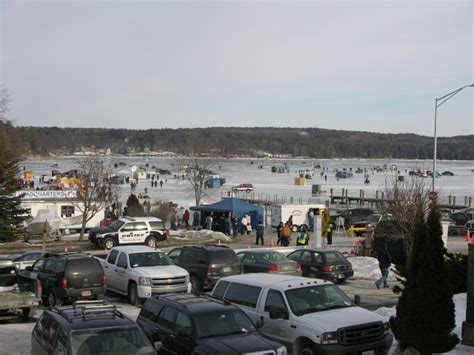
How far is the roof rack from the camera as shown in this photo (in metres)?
9.52

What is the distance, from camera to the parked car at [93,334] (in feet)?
29.2

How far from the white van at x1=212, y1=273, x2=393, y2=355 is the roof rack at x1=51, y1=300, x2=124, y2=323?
3.32 meters

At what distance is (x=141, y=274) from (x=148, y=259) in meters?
1.14

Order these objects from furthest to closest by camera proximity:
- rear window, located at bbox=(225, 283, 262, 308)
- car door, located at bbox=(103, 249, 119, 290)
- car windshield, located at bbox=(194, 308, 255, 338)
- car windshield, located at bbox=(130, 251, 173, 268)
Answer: car door, located at bbox=(103, 249, 119, 290) < car windshield, located at bbox=(130, 251, 173, 268) < rear window, located at bbox=(225, 283, 262, 308) < car windshield, located at bbox=(194, 308, 255, 338)

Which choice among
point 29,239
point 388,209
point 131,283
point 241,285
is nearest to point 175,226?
point 29,239

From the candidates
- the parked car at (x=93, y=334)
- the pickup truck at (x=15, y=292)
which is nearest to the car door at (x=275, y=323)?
the parked car at (x=93, y=334)

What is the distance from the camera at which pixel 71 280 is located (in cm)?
1814

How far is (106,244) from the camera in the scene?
108ft

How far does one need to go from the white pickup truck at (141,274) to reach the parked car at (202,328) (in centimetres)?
664

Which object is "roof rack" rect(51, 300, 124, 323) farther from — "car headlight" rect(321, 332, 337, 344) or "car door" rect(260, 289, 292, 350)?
"car headlight" rect(321, 332, 337, 344)

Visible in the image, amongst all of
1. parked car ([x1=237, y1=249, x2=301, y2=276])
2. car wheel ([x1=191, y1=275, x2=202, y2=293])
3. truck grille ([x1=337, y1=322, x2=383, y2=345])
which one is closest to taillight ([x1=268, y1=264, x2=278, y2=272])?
parked car ([x1=237, y1=249, x2=301, y2=276])

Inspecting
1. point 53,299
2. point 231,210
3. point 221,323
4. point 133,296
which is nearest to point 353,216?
point 231,210

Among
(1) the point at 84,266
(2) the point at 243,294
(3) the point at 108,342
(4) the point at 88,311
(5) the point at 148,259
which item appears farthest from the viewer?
(5) the point at 148,259

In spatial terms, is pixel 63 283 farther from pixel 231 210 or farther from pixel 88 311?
pixel 231 210
